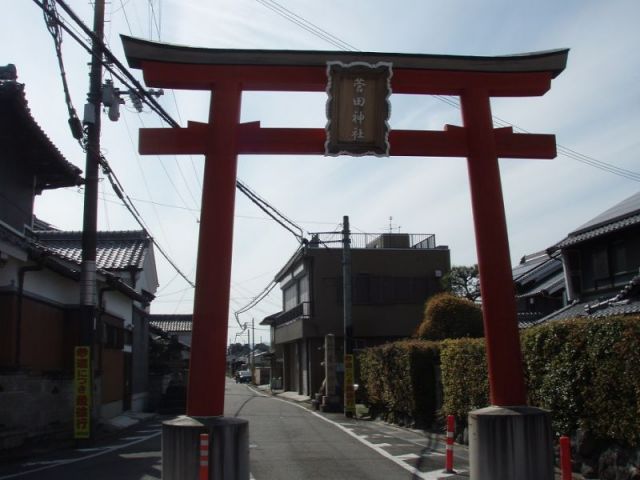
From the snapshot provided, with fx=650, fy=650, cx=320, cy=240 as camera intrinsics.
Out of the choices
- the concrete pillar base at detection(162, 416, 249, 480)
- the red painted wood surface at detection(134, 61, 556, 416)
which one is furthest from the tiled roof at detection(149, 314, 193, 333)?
the concrete pillar base at detection(162, 416, 249, 480)

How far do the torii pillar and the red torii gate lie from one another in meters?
0.02

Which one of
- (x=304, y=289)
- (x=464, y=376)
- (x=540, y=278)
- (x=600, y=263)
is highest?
(x=304, y=289)

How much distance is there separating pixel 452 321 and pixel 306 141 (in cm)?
1626

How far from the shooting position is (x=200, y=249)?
9.20 m

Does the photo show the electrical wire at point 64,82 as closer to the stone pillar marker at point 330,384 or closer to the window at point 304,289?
the stone pillar marker at point 330,384

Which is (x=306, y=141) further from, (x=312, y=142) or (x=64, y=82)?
(x=64, y=82)

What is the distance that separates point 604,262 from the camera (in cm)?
2059

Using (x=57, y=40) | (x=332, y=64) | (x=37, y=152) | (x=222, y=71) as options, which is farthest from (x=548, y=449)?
(x=37, y=152)

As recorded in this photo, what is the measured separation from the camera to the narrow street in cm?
1170

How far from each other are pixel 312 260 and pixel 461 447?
24016 millimetres

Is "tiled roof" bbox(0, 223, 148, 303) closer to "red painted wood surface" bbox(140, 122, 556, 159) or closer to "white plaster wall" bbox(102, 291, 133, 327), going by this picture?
"white plaster wall" bbox(102, 291, 133, 327)

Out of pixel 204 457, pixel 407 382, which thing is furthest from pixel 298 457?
pixel 407 382

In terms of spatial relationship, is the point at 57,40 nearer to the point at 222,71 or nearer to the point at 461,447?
the point at 222,71

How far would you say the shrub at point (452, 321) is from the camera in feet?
80.8
